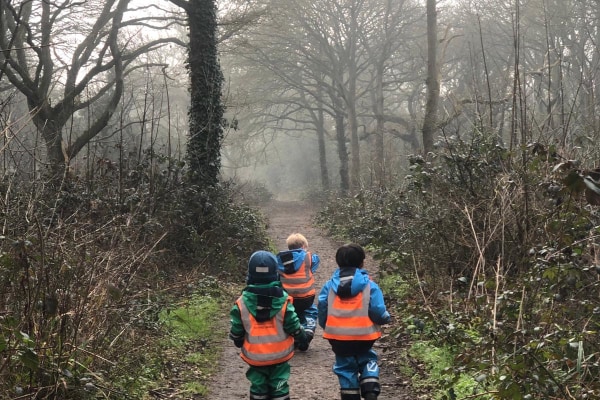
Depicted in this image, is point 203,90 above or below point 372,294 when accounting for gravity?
above

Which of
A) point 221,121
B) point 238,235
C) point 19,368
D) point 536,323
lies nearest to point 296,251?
point 536,323

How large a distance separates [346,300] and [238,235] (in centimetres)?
728

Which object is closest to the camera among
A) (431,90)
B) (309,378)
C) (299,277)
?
(309,378)

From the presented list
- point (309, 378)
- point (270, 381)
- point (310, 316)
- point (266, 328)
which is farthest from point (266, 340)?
point (310, 316)

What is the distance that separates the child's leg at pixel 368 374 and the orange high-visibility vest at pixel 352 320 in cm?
23

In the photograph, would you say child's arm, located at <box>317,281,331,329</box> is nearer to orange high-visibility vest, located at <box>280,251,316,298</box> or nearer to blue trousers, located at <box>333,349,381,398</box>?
blue trousers, located at <box>333,349,381,398</box>

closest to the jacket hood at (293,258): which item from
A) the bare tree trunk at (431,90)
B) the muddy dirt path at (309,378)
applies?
the muddy dirt path at (309,378)

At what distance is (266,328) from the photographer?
14.3 feet

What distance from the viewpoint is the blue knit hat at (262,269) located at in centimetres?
436

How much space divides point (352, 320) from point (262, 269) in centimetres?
97

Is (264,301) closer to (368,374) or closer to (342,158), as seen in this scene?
(368,374)

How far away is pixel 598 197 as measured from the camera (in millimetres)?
1940

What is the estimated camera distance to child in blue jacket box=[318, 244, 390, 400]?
184 inches

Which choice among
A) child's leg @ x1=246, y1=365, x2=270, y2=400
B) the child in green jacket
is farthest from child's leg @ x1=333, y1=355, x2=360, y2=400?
child's leg @ x1=246, y1=365, x2=270, y2=400
